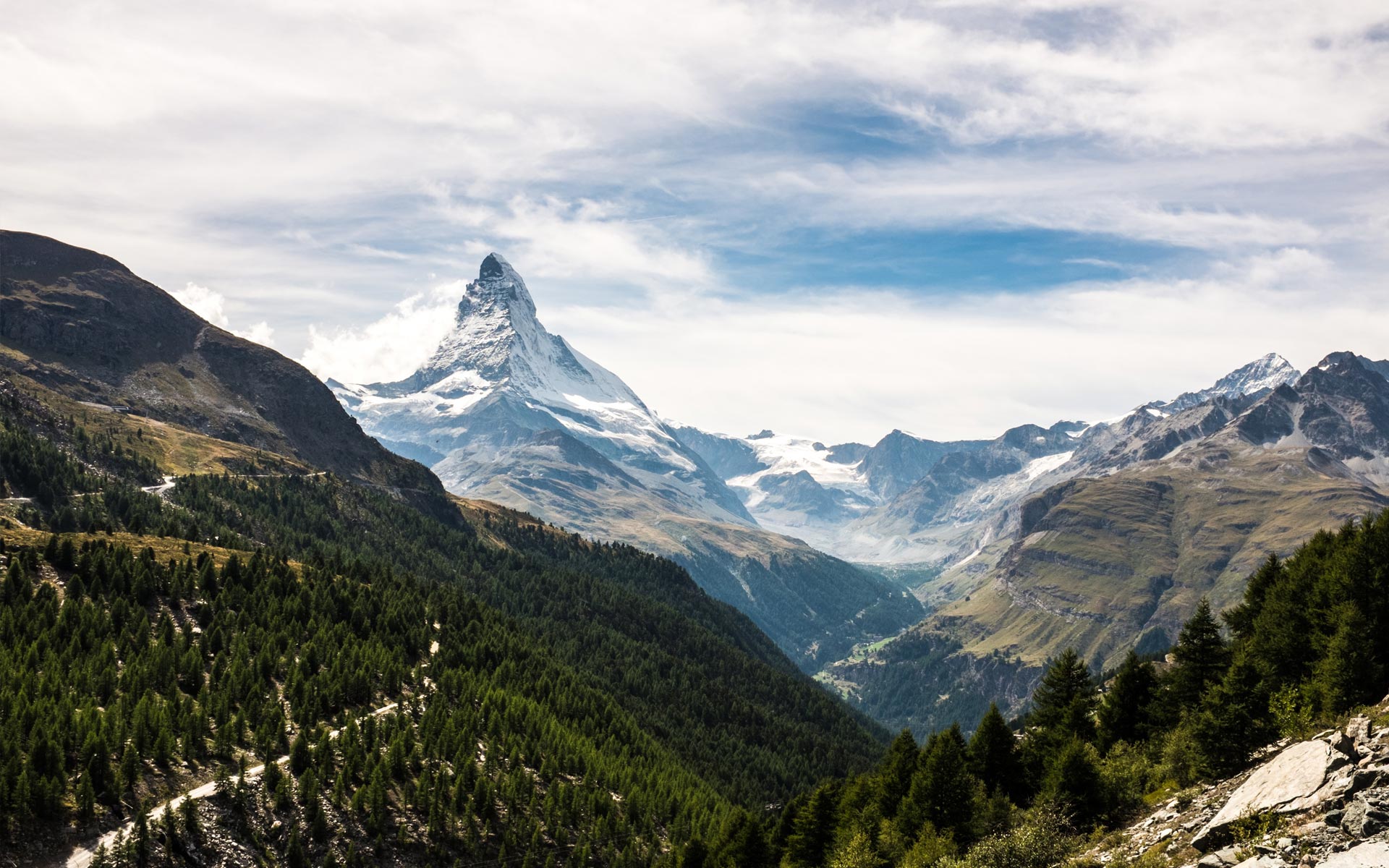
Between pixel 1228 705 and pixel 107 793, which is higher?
pixel 1228 705

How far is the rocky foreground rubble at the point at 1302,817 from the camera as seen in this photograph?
43938mm

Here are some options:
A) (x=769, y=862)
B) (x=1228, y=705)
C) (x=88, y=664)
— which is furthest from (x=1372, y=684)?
(x=88, y=664)

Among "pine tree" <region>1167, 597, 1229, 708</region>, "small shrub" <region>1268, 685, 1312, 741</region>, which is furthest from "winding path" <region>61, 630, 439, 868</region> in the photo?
"small shrub" <region>1268, 685, 1312, 741</region>

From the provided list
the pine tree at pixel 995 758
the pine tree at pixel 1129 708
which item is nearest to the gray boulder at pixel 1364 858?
the pine tree at pixel 995 758

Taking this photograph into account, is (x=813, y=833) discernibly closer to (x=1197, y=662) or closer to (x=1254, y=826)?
(x=1197, y=662)

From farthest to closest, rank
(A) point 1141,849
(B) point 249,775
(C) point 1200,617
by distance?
(B) point 249,775
(C) point 1200,617
(A) point 1141,849

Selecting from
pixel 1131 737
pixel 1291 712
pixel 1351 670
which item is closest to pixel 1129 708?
pixel 1131 737

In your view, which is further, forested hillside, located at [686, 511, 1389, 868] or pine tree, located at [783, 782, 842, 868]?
pine tree, located at [783, 782, 842, 868]

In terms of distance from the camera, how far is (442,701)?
174000 mm

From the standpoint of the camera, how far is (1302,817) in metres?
48.4

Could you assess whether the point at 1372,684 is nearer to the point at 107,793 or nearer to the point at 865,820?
the point at 865,820

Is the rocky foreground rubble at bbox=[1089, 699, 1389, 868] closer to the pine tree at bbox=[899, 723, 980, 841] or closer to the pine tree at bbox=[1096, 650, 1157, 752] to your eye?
the pine tree at bbox=[899, 723, 980, 841]

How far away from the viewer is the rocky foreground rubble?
43.9m

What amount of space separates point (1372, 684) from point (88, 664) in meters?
167
